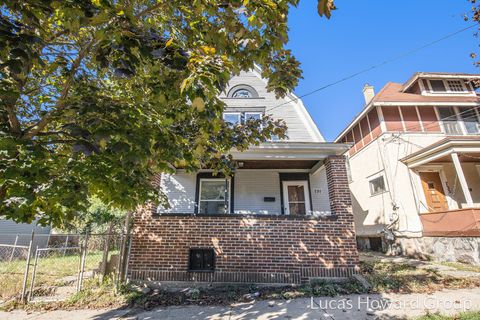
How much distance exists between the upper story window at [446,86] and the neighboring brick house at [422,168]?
42 mm

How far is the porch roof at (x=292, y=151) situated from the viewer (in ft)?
22.7

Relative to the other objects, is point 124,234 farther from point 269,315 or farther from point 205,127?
point 205,127

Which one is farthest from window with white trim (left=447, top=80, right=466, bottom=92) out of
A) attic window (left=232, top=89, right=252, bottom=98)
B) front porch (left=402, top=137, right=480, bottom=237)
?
attic window (left=232, top=89, right=252, bottom=98)

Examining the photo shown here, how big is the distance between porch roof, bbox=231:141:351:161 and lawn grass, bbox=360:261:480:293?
11.1 feet

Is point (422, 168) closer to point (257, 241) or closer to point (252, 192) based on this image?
point (252, 192)

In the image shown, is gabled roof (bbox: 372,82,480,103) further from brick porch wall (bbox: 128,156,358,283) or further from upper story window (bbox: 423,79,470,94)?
brick porch wall (bbox: 128,156,358,283)

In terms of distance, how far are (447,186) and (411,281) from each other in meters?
7.30

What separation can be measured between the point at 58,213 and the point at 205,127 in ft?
6.98

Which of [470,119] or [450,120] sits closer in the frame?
[450,120]

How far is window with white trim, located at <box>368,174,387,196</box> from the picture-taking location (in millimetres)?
11738

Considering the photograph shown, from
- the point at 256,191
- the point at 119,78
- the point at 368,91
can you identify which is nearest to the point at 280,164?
the point at 256,191

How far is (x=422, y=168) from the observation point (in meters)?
11.0

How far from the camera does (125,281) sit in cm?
605

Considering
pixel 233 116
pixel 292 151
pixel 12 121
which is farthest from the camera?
pixel 233 116
